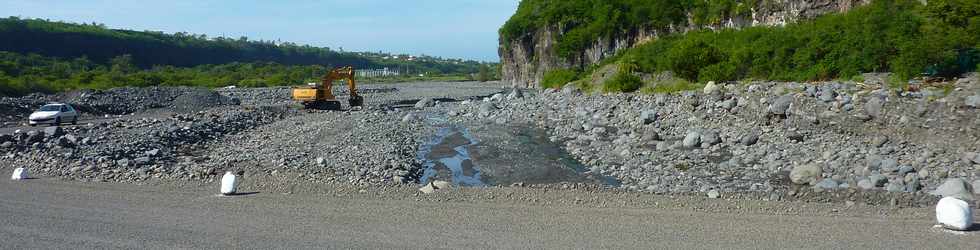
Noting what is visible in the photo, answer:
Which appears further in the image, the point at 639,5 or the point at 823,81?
the point at 639,5

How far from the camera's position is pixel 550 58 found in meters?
74.4

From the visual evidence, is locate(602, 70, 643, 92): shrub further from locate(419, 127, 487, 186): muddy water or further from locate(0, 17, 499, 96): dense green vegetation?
locate(0, 17, 499, 96): dense green vegetation

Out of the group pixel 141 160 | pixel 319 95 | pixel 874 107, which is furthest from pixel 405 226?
pixel 319 95

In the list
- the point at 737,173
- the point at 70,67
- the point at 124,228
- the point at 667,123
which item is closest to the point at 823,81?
the point at 667,123

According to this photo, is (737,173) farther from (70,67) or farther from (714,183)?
(70,67)

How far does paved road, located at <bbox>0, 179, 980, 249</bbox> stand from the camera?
930 cm

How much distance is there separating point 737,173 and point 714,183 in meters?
1.41

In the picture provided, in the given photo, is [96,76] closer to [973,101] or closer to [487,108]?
[487,108]

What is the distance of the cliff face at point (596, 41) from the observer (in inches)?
1411

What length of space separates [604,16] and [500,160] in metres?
44.0

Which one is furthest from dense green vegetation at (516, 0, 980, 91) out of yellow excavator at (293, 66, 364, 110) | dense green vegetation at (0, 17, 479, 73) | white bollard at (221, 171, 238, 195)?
dense green vegetation at (0, 17, 479, 73)

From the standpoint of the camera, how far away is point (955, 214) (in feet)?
31.4

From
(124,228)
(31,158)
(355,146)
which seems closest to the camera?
(124,228)

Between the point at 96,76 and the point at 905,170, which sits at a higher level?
the point at 96,76
